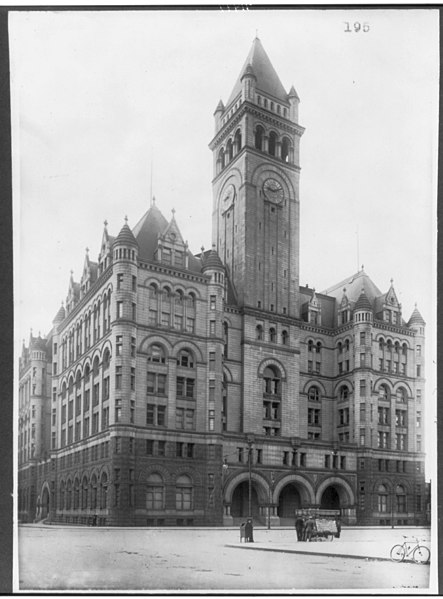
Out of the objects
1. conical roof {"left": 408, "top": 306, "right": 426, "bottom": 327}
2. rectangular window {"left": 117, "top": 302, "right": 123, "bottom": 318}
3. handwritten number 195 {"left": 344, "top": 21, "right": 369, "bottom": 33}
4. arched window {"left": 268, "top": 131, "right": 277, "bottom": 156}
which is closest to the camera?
handwritten number 195 {"left": 344, "top": 21, "right": 369, "bottom": 33}

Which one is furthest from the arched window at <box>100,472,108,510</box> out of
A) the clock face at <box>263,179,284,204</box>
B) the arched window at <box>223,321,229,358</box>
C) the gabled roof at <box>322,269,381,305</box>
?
the clock face at <box>263,179,284,204</box>

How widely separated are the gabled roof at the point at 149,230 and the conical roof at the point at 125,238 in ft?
0.73

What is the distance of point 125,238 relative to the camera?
3462cm

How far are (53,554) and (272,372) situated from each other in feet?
68.8

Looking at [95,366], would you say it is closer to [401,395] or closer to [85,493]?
[85,493]

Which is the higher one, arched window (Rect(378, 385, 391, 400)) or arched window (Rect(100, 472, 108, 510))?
arched window (Rect(378, 385, 391, 400))

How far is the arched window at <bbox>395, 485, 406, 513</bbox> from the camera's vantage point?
3944 centimetres

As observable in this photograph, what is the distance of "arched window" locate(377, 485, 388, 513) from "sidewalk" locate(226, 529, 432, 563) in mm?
6006

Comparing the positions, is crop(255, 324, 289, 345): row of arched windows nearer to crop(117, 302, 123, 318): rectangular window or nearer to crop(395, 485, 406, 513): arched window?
crop(117, 302, 123, 318): rectangular window

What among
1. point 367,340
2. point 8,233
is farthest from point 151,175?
point 367,340

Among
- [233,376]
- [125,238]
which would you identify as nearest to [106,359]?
[125,238]

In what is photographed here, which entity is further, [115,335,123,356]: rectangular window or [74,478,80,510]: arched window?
[115,335,123,356]: rectangular window

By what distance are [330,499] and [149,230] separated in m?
18.9

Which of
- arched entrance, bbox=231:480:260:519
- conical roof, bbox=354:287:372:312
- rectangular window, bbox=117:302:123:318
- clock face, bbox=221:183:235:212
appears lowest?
arched entrance, bbox=231:480:260:519
